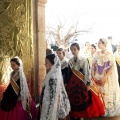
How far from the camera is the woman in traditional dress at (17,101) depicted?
3713mm

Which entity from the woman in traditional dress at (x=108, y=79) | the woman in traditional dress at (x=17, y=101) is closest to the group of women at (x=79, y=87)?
the woman in traditional dress at (x=108, y=79)

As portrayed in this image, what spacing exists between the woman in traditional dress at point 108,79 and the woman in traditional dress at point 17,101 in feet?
5.55

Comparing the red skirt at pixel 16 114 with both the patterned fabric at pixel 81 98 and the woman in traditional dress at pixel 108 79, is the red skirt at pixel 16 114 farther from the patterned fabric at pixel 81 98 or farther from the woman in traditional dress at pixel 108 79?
the woman in traditional dress at pixel 108 79

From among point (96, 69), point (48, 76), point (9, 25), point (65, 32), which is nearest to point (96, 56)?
point (96, 69)

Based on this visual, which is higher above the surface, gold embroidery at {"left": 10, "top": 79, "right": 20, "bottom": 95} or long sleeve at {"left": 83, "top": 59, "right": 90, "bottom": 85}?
long sleeve at {"left": 83, "top": 59, "right": 90, "bottom": 85}

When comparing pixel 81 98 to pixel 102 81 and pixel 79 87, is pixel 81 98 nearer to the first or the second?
pixel 79 87

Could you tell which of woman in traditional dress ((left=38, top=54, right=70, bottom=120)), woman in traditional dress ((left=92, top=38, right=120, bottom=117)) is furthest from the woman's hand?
woman in traditional dress ((left=38, top=54, right=70, bottom=120))

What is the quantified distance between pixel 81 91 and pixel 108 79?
3.52 feet

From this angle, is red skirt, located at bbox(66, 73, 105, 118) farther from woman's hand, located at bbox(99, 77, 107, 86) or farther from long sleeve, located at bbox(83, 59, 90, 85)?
woman's hand, located at bbox(99, 77, 107, 86)

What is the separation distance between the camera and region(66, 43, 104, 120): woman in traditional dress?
161 inches

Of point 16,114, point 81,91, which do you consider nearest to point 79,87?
point 81,91

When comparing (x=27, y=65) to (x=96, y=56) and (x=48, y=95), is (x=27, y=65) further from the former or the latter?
(x=48, y=95)

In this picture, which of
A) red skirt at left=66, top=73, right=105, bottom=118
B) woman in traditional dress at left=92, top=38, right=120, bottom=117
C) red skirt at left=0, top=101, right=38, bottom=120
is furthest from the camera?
woman in traditional dress at left=92, top=38, right=120, bottom=117

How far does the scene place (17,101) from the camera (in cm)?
376
